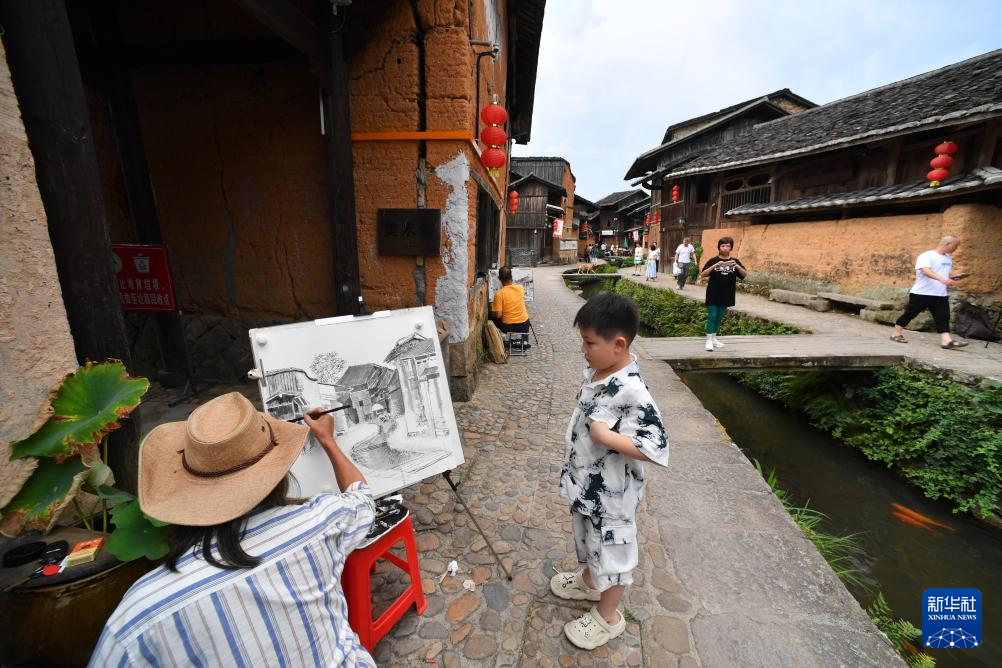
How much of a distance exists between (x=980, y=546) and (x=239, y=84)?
8334 mm

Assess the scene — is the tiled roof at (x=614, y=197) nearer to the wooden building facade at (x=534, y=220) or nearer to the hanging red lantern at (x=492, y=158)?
the wooden building facade at (x=534, y=220)

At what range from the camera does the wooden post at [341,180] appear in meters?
3.21

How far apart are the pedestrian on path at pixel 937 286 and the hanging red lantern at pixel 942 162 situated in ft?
8.97

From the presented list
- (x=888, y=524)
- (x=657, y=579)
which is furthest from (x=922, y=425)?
(x=657, y=579)

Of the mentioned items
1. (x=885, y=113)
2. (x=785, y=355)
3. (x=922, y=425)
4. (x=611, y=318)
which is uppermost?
(x=885, y=113)

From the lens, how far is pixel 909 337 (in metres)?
6.77

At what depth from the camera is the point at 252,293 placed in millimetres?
4324

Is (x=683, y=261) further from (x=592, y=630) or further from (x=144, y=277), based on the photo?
(x=144, y=277)

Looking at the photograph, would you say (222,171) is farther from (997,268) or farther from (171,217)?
(997,268)

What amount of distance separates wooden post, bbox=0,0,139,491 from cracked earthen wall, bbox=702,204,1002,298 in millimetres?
10722

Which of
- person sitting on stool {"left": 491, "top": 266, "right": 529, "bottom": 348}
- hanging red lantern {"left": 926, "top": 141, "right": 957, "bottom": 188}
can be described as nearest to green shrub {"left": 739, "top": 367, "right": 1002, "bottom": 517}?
person sitting on stool {"left": 491, "top": 266, "right": 529, "bottom": 348}

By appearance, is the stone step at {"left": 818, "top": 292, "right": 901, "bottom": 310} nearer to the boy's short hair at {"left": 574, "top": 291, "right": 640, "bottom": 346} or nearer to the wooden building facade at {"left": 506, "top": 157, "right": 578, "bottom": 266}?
the boy's short hair at {"left": 574, "top": 291, "right": 640, "bottom": 346}

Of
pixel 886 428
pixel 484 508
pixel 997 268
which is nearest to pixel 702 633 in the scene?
pixel 484 508

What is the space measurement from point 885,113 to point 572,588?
12309mm
